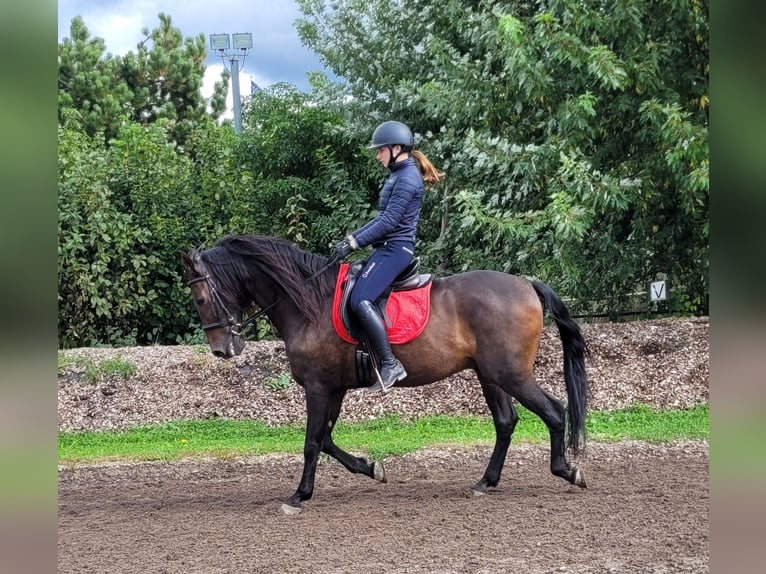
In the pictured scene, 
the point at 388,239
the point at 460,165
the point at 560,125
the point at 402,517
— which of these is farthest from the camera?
the point at 460,165

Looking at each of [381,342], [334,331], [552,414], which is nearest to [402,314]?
[381,342]

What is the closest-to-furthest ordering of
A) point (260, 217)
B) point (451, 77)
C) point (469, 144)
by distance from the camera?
point (469, 144)
point (451, 77)
point (260, 217)

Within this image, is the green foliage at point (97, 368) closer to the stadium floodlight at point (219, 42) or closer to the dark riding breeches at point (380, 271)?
the dark riding breeches at point (380, 271)

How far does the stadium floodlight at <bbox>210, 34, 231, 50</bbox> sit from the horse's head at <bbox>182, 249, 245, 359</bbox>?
10706 mm

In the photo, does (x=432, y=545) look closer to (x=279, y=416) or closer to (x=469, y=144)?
(x=279, y=416)

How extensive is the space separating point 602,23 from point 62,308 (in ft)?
30.6

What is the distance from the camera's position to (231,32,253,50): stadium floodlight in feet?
50.4

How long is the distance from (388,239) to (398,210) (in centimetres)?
24

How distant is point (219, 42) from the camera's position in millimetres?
15430

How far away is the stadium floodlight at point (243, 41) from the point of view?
604 inches

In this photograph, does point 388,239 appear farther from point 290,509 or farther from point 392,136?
point 290,509

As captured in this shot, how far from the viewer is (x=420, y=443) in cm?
802
